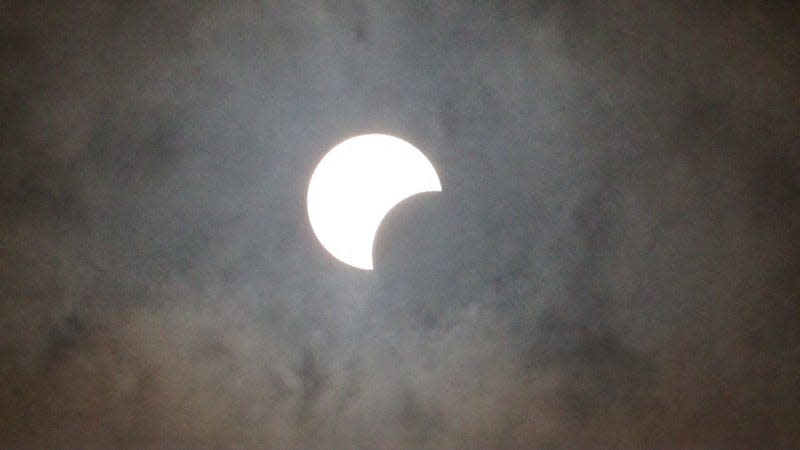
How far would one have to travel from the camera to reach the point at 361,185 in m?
3.02

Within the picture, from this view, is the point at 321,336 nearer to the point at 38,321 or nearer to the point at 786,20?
the point at 38,321

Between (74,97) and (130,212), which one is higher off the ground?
(74,97)

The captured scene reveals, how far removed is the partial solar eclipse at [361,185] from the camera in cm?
304

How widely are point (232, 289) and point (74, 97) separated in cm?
99

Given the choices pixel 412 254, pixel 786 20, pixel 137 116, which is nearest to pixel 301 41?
pixel 137 116

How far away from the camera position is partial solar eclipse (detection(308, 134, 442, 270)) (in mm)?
3037

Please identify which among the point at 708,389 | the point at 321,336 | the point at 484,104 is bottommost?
the point at 708,389

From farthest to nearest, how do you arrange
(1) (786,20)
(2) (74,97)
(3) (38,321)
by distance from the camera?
(3) (38,321), (2) (74,97), (1) (786,20)

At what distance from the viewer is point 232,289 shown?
3.34 meters

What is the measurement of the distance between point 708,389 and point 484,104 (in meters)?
1.49

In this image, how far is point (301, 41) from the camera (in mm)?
3084

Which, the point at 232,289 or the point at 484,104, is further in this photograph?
the point at 232,289

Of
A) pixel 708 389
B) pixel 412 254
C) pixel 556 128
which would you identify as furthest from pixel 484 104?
pixel 708 389

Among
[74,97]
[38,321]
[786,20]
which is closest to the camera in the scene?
[786,20]
